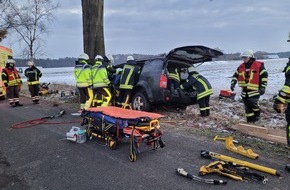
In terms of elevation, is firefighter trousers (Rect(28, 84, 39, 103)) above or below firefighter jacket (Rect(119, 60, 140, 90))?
below

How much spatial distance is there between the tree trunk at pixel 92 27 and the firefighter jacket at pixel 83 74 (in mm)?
2389

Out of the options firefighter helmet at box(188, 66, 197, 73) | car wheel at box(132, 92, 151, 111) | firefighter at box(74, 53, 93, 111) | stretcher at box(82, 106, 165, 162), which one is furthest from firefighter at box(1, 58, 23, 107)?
Result: firefighter helmet at box(188, 66, 197, 73)

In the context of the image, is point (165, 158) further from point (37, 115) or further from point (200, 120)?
point (37, 115)

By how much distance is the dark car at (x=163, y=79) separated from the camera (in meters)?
7.59

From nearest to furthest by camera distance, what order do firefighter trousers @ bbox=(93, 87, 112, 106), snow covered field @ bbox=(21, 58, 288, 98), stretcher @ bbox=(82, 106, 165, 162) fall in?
stretcher @ bbox=(82, 106, 165, 162), firefighter trousers @ bbox=(93, 87, 112, 106), snow covered field @ bbox=(21, 58, 288, 98)

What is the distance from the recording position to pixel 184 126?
6.89m

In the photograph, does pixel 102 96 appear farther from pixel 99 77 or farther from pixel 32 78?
pixel 32 78

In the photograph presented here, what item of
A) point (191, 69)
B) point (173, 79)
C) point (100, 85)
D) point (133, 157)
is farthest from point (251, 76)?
point (100, 85)

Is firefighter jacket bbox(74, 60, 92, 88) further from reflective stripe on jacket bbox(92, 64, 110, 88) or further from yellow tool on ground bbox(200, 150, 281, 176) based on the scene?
yellow tool on ground bbox(200, 150, 281, 176)

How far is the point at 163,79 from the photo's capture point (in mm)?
7789

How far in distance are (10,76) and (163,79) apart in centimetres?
733

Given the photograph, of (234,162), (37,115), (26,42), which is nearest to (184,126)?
(234,162)

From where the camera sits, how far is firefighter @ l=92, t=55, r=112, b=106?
8.39 meters

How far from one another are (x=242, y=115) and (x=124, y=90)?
12.3 ft
